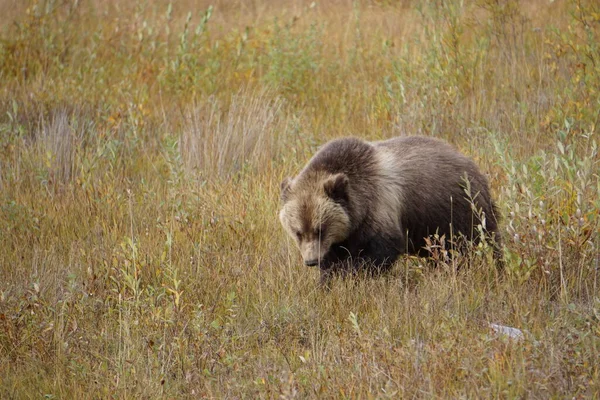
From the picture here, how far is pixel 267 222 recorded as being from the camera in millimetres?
6465

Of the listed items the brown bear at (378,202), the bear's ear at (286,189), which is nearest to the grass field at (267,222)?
the brown bear at (378,202)

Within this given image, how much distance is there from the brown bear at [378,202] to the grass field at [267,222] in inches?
8.8

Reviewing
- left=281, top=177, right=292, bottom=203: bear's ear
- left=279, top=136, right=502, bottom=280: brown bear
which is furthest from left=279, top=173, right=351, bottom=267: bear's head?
left=281, top=177, right=292, bottom=203: bear's ear

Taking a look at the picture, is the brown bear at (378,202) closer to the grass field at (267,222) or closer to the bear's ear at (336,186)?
the bear's ear at (336,186)

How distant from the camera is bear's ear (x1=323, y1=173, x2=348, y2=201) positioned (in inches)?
211

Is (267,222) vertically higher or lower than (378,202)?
lower

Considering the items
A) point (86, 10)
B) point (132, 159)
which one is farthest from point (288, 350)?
point (86, 10)

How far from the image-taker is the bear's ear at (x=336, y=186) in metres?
5.37

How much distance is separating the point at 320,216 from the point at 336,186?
0.24 m

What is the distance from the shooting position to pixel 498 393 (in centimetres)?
359

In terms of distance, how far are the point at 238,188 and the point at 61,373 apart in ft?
10.2

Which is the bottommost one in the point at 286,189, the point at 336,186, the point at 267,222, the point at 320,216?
the point at 267,222

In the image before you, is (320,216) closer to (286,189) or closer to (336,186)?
(336,186)

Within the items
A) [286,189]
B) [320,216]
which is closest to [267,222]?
[286,189]
